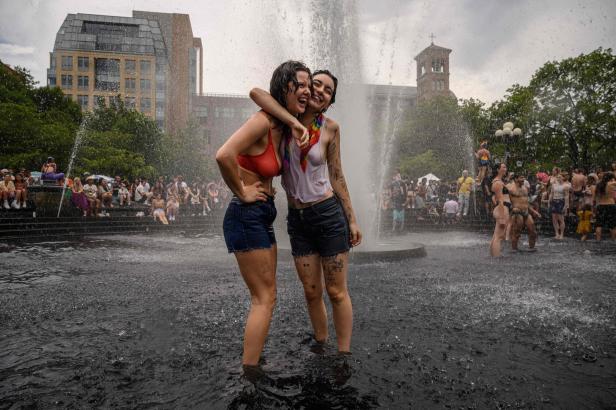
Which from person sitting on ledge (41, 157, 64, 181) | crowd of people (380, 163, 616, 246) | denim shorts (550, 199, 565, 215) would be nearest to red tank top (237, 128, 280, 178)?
crowd of people (380, 163, 616, 246)

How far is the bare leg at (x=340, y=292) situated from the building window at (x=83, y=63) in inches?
3999


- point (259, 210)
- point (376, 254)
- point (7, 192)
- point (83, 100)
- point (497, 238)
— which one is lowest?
point (376, 254)

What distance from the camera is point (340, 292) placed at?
2.90 m

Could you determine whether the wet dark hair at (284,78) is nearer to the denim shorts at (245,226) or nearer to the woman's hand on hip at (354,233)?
the denim shorts at (245,226)

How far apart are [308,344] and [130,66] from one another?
100.0 metres

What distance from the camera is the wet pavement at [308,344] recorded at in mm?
2404

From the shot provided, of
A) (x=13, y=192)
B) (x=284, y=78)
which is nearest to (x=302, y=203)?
(x=284, y=78)

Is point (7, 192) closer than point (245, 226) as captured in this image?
No

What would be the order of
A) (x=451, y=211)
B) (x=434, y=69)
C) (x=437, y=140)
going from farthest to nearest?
(x=434, y=69), (x=437, y=140), (x=451, y=211)

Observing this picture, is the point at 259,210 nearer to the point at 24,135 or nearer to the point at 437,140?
the point at 24,135

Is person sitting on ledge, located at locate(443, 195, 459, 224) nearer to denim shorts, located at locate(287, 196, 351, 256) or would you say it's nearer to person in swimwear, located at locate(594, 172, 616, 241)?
person in swimwear, located at locate(594, 172, 616, 241)

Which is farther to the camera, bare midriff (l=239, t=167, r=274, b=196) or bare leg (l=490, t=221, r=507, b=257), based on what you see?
bare leg (l=490, t=221, r=507, b=257)

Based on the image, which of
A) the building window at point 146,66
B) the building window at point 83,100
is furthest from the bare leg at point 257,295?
the building window at point 83,100

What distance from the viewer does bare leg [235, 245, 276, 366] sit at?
262cm
